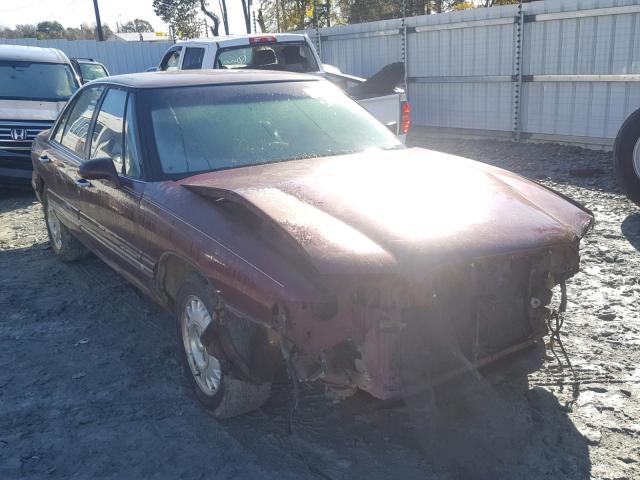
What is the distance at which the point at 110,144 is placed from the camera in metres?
4.30

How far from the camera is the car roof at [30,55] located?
9.69 meters

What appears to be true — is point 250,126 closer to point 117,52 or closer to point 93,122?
point 93,122

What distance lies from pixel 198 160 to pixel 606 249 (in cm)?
364

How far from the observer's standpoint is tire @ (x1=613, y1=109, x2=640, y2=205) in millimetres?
6344

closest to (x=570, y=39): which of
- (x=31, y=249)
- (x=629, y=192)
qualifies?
(x=629, y=192)

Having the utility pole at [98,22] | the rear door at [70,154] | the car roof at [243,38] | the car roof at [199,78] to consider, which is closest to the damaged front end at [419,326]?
the car roof at [199,78]

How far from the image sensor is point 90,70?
17812 mm

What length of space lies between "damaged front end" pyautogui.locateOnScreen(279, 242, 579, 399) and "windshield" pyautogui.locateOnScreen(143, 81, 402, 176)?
1.52 m

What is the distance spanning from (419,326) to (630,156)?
4643 mm

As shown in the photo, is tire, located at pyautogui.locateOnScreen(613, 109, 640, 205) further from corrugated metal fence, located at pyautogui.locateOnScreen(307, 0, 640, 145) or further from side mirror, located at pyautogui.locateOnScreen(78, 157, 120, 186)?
side mirror, located at pyautogui.locateOnScreen(78, 157, 120, 186)

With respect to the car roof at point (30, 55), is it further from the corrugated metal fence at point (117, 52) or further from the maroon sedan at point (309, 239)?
the corrugated metal fence at point (117, 52)

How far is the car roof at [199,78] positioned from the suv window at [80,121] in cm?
28

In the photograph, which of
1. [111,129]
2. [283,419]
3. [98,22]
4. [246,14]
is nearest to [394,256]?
[283,419]

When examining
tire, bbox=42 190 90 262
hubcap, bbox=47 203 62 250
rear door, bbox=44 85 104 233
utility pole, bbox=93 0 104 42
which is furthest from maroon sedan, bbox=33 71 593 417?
utility pole, bbox=93 0 104 42
